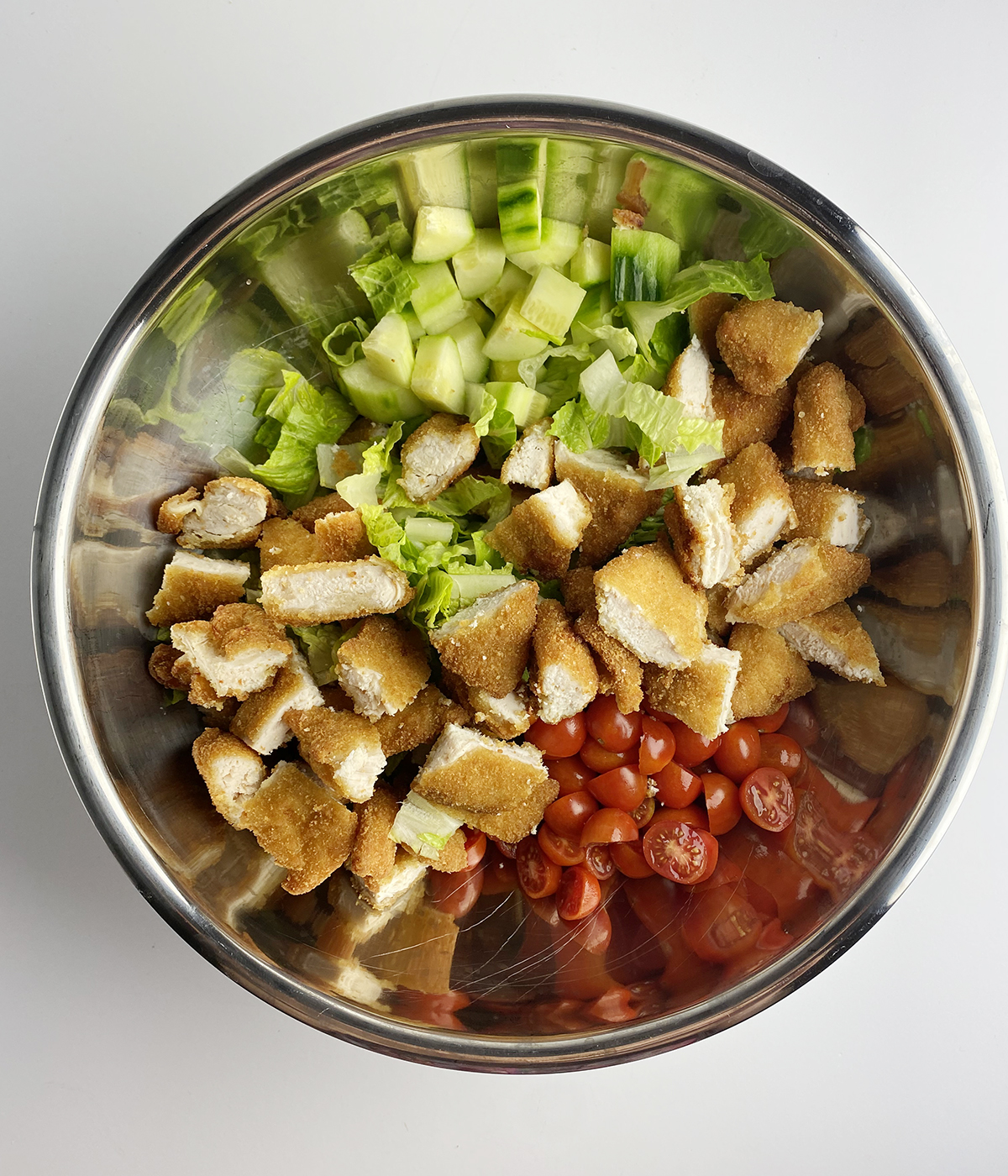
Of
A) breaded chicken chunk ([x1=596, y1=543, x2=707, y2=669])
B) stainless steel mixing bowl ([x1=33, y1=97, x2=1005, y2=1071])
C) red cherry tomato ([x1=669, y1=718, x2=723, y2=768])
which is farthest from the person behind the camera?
red cherry tomato ([x1=669, y1=718, x2=723, y2=768])

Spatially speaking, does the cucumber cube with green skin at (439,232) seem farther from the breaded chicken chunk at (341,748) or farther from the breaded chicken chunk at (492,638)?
the breaded chicken chunk at (341,748)

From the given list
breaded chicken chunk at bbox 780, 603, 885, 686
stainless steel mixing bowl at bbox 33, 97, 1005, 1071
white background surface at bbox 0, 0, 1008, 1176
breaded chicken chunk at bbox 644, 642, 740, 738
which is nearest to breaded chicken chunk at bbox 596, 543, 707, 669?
breaded chicken chunk at bbox 644, 642, 740, 738

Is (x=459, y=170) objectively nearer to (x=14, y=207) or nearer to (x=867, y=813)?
(x=14, y=207)

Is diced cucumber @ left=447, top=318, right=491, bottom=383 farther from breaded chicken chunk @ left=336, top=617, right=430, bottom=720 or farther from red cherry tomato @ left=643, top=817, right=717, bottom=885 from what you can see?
red cherry tomato @ left=643, top=817, right=717, bottom=885

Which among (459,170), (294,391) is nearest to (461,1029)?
(294,391)

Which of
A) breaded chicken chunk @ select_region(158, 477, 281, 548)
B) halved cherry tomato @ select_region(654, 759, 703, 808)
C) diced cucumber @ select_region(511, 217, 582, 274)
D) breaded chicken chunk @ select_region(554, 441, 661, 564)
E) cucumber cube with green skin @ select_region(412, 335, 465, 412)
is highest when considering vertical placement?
diced cucumber @ select_region(511, 217, 582, 274)

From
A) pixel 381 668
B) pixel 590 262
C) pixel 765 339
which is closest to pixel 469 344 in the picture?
pixel 590 262

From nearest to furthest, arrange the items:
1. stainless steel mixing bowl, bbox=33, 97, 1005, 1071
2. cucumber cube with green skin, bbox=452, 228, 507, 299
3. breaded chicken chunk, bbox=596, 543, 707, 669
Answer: stainless steel mixing bowl, bbox=33, 97, 1005, 1071 → breaded chicken chunk, bbox=596, 543, 707, 669 → cucumber cube with green skin, bbox=452, 228, 507, 299

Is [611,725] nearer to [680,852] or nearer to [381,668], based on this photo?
[680,852]
